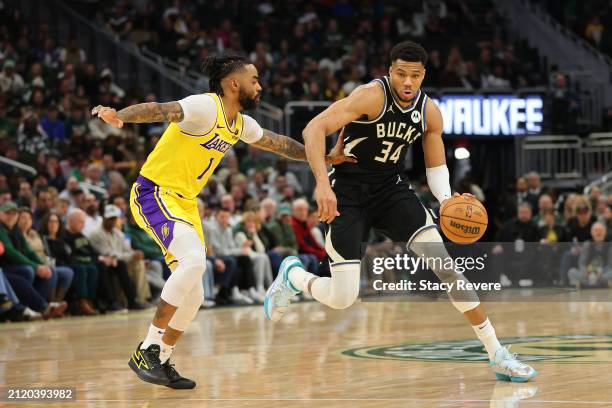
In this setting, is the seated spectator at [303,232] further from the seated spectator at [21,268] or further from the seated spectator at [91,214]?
the seated spectator at [21,268]

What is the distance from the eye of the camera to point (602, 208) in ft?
60.3

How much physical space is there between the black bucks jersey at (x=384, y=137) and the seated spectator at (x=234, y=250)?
27.6 feet

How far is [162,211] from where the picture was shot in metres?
7.45

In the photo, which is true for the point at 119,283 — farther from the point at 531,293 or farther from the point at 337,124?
the point at 337,124

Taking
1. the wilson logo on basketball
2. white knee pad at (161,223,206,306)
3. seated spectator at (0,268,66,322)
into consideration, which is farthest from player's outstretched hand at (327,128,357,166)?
seated spectator at (0,268,66,322)

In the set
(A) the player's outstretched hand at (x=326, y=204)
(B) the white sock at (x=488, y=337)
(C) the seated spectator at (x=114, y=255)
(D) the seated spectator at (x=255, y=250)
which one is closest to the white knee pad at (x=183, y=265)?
(A) the player's outstretched hand at (x=326, y=204)

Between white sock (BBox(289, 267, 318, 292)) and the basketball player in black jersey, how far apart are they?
92mm

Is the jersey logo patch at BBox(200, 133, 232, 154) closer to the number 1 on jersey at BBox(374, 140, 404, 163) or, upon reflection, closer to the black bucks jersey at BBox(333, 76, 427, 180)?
the black bucks jersey at BBox(333, 76, 427, 180)

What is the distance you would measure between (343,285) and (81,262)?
7.15 metres

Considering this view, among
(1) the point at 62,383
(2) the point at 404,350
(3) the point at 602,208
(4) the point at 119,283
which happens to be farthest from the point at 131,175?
(1) the point at 62,383

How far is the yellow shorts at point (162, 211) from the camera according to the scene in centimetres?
741

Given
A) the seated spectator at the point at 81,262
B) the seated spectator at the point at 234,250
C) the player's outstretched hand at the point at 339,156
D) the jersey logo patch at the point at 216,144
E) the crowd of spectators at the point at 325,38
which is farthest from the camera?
the crowd of spectators at the point at 325,38

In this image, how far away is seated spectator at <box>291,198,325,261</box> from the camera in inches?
681

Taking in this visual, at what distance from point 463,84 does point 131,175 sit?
8812 mm
